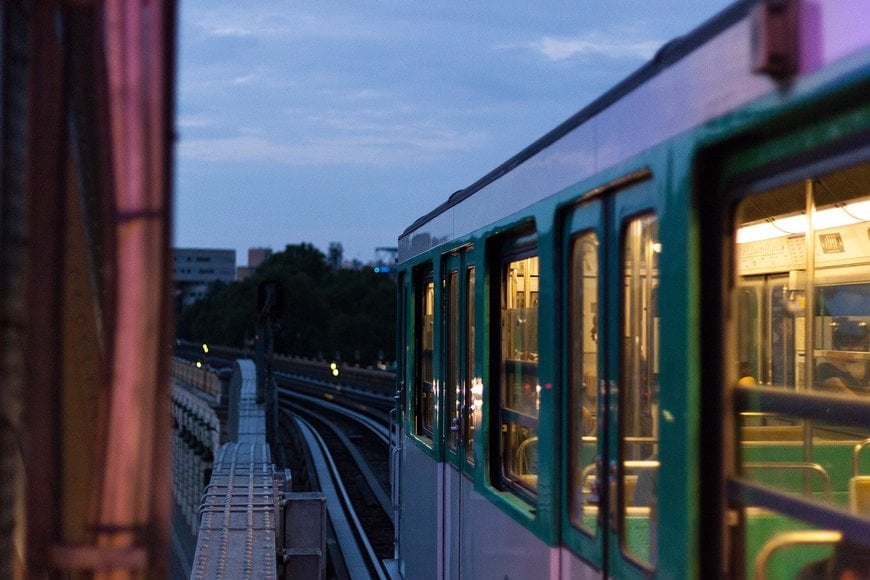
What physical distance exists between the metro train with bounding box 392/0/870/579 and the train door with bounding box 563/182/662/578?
12mm

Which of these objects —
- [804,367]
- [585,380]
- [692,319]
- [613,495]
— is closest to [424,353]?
[804,367]

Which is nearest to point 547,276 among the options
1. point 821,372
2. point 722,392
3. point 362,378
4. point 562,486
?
point 562,486

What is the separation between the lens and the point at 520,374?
229 inches

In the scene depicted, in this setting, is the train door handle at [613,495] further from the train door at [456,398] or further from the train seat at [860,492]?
the train door at [456,398]

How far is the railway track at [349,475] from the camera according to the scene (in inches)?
770

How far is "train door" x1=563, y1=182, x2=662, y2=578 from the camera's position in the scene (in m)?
3.71

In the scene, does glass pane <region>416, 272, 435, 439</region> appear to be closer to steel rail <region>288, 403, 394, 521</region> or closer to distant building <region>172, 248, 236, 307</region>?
steel rail <region>288, 403, 394, 521</region>

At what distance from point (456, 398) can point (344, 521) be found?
15649 millimetres

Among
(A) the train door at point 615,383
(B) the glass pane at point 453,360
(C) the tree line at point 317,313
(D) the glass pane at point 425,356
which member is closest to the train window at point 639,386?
(A) the train door at point 615,383

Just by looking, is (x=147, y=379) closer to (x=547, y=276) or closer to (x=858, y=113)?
(x=858, y=113)

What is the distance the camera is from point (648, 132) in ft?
11.8

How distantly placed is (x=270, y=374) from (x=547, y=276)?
23.7 m

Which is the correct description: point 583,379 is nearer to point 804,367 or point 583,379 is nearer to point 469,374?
point 804,367

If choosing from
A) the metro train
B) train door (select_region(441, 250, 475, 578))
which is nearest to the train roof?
the metro train
